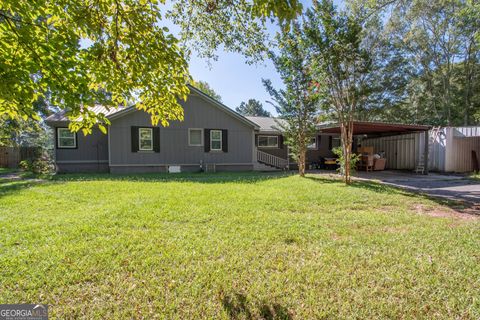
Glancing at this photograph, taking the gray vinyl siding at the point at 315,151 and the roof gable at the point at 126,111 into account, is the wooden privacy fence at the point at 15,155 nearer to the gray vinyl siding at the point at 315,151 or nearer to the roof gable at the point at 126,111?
the roof gable at the point at 126,111

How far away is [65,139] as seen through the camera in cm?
1219

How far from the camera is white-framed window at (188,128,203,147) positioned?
1356 centimetres

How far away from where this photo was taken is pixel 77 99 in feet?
7.57

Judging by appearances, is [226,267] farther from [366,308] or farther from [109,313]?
[366,308]

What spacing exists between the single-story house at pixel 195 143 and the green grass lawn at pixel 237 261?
284 inches

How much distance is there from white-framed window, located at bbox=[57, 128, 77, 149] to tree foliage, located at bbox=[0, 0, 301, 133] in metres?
11.1

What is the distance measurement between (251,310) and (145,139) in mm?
12130

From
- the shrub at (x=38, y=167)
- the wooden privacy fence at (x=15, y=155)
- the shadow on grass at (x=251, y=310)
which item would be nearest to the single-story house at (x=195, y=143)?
the shrub at (x=38, y=167)

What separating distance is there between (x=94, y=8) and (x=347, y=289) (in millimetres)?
4398

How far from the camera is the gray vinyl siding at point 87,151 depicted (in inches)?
479

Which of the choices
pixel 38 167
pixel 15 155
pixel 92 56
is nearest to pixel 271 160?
pixel 38 167

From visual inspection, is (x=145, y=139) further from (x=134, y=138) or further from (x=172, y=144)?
(x=172, y=144)

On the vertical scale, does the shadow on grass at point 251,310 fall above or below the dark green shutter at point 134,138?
below

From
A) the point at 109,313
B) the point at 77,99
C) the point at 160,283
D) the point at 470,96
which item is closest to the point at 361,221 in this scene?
the point at 160,283
